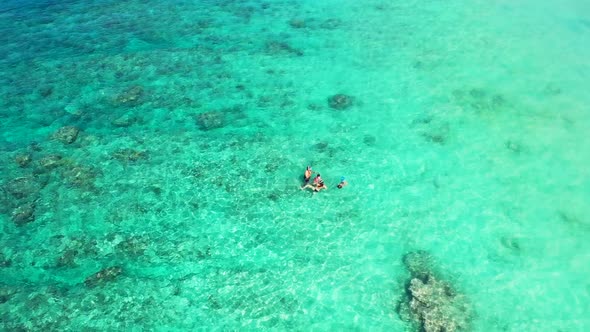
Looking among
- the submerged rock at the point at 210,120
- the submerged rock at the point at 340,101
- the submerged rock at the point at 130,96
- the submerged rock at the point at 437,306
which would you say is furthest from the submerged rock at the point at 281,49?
the submerged rock at the point at 437,306

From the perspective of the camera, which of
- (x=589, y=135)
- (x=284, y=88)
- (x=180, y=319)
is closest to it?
(x=180, y=319)

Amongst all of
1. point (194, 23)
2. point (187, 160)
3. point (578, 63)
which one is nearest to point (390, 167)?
point (187, 160)

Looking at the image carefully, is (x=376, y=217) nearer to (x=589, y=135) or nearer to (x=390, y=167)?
(x=390, y=167)

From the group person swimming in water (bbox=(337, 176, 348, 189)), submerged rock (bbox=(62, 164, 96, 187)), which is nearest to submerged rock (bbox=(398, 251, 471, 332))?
person swimming in water (bbox=(337, 176, 348, 189))

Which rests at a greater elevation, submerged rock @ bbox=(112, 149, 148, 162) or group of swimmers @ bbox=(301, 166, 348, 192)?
submerged rock @ bbox=(112, 149, 148, 162)

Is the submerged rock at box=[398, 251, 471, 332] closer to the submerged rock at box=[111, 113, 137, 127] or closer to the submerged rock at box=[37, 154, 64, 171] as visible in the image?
the submerged rock at box=[111, 113, 137, 127]

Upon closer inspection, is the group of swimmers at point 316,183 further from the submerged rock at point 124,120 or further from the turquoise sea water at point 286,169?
the submerged rock at point 124,120
